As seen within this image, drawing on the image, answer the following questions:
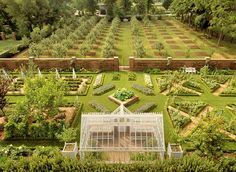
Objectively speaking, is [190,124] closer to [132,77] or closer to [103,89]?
[103,89]

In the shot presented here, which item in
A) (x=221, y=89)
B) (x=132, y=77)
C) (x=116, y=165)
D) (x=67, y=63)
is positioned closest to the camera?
(x=116, y=165)

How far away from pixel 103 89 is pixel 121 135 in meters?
7.41

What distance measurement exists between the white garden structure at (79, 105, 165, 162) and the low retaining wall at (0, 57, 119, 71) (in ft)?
36.4

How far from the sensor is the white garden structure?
12.1 meters

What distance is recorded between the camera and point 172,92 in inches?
744

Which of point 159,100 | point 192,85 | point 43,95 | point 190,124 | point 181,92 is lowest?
point 190,124

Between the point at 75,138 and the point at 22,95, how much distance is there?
778cm

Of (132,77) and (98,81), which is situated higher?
(132,77)

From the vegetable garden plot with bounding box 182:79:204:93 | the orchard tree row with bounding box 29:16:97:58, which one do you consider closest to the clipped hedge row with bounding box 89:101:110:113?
the vegetable garden plot with bounding box 182:79:204:93

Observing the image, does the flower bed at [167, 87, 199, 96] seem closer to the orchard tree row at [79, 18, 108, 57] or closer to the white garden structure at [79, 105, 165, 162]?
the white garden structure at [79, 105, 165, 162]

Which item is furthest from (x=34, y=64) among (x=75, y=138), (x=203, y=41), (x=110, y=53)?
(x=203, y=41)

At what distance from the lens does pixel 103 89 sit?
63.7ft

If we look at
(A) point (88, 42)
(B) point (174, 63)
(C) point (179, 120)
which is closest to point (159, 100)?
(C) point (179, 120)

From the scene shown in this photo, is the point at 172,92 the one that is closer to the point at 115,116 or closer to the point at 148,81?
the point at 148,81
